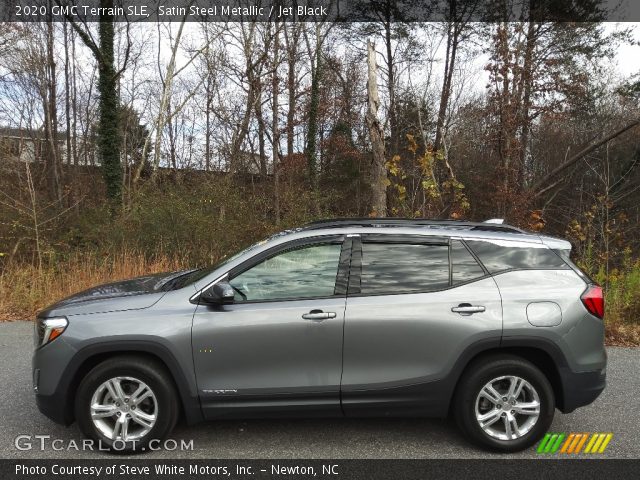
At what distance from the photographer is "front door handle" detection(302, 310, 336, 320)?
127 inches

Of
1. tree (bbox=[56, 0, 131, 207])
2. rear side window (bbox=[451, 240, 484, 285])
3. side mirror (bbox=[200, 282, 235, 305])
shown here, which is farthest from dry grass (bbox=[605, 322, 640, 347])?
tree (bbox=[56, 0, 131, 207])

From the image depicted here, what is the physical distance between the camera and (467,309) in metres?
3.28

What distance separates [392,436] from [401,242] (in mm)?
1521

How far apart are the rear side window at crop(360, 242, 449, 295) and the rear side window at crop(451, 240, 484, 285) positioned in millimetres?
53

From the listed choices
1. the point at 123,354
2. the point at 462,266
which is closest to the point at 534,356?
the point at 462,266

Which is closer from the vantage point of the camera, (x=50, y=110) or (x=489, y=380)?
(x=489, y=380)

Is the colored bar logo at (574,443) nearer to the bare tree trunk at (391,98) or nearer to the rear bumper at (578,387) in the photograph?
the rear bumper at (578,387)

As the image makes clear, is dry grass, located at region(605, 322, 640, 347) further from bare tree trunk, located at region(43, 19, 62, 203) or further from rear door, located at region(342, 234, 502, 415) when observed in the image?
bare tree trunk, located at region(43, 19, 62, 203)

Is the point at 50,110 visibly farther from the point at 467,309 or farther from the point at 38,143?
the point at 467,309

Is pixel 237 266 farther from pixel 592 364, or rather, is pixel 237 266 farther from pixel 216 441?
pixel 592 364

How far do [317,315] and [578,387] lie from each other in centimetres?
201

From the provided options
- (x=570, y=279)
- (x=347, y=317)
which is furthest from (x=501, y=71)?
(x=347, y=317)

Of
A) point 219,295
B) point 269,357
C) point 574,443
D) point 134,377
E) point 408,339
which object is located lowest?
point 574,443
